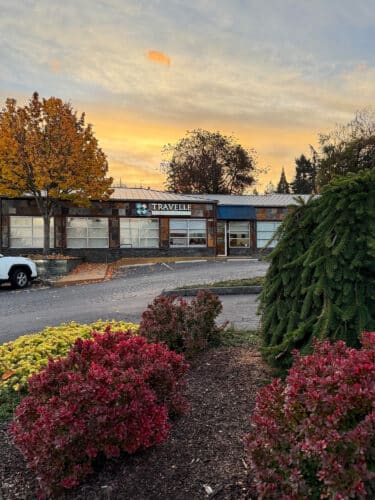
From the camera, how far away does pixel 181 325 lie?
4.79 m

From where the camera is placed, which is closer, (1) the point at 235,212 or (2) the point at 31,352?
(2) the point at 31,352

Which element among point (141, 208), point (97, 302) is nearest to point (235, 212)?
point (141, 208)

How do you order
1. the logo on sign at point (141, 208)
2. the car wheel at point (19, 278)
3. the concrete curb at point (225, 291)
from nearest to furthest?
the concrete curb at point (225, 291)
the car wheel at point (19, 278)
the logo on sign at point (141, 208)

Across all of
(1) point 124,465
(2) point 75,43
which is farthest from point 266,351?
(2) point 75,43

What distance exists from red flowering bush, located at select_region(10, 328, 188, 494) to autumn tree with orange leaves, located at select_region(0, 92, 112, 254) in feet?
66.0

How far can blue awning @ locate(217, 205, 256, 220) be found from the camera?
30453mm

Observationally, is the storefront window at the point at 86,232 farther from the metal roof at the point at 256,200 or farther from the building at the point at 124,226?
the metal roof at the point at 256,200

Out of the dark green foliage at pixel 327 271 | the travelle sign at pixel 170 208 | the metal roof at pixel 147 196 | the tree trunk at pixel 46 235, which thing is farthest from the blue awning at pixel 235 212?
the dark green foliage at pixel 327 271

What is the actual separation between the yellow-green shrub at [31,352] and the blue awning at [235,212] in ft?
82.0

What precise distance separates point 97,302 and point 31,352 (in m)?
7.09

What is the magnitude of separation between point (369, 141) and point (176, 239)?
24634mm

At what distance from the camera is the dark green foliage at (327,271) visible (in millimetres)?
3150

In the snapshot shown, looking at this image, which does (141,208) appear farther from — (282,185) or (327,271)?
(282,185)

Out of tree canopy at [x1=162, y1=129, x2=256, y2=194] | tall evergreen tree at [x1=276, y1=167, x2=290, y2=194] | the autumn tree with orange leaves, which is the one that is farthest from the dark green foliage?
tall evergreen tree at [x1=276, y1=167, x2=290, y2=194]
